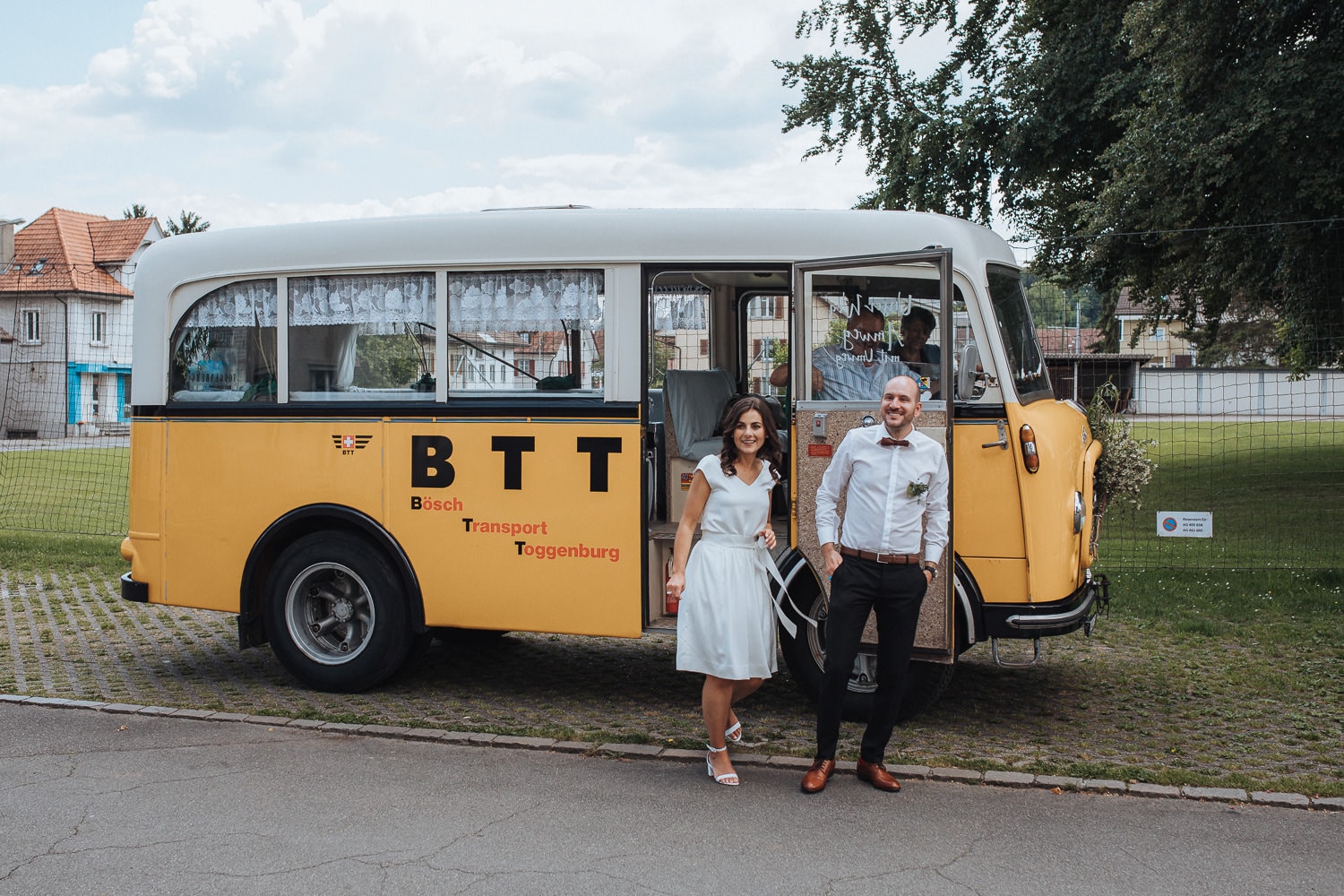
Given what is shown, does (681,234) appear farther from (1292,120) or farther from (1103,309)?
(1103,309)

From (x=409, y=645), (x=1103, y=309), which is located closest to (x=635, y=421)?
(x=409, y=645)

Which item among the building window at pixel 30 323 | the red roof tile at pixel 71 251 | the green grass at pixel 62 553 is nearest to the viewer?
the green grass at pixel 62 553

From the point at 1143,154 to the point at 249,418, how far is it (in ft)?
36.3

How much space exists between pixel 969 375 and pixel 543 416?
90.4 inches

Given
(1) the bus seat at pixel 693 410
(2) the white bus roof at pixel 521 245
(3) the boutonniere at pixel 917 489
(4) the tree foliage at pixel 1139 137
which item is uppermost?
(4) the tree foliage at pixel 1139 137

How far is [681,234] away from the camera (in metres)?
6.75

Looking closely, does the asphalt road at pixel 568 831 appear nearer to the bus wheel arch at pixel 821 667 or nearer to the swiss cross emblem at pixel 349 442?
the bus wheel arch at pixel 821 667

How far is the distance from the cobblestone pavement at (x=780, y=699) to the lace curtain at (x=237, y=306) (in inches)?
87.6

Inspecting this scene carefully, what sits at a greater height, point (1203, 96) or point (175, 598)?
point (1203, 96)

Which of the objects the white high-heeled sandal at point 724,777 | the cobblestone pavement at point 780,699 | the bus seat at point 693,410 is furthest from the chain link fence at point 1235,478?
the white high-heeled sandal at point 724,777

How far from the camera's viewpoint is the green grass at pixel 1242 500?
12.0m

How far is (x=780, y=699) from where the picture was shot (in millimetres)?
7312

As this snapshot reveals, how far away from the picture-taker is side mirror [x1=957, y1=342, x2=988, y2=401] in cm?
621

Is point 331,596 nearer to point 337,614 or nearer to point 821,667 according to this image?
point 337,614
